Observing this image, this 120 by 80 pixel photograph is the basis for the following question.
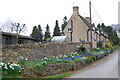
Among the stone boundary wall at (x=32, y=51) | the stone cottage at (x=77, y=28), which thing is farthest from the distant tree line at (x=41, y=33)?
the stone boundary wall at (x=32, y=51)

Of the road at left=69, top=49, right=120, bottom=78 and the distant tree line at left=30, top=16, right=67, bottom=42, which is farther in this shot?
the distant tree line at left=30, top=16, right=67, bottom=42

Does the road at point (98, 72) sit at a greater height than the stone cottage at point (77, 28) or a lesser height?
lesser

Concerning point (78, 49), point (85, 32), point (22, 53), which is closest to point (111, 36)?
point (85, 32)

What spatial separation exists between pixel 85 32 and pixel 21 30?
16.6 m

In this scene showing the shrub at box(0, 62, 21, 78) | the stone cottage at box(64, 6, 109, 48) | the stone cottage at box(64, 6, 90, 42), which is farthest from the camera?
the stone cottage at box(64, 6, 90, 42)

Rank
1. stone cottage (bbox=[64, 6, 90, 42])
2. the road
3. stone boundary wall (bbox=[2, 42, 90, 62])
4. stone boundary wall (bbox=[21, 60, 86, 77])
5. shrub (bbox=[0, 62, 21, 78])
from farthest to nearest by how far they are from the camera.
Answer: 1. stone cottage (bbox=[64, 6, 90, 42])
2. stone boundary wall (bbox=[2, 42, 90, 62])
3. the road
4. stone boundary wall (bbox=[21, 60, 86, 77])
5. shrub (bbox=[0, 62, 21, 78])

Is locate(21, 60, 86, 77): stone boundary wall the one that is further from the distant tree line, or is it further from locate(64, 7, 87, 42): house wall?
the distant tree line

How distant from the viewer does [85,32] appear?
117 feet

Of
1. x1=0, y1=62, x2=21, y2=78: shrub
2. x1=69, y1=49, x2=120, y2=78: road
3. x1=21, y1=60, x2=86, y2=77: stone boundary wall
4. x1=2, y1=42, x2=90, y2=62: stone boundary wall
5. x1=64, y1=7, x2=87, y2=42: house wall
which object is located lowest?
x1=69, y1=49, x2=120, y2=78: road

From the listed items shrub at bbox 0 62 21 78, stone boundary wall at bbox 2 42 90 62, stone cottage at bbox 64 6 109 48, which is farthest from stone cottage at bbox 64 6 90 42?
shrub at bbox 0 62 21 78

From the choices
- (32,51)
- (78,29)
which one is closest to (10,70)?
(32,51)

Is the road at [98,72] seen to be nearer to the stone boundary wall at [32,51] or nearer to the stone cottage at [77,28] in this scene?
the stone boundary wall at [32,51]

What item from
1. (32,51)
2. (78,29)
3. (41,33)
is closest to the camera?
(32,51)

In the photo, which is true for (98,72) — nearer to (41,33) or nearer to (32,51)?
(32,51)
